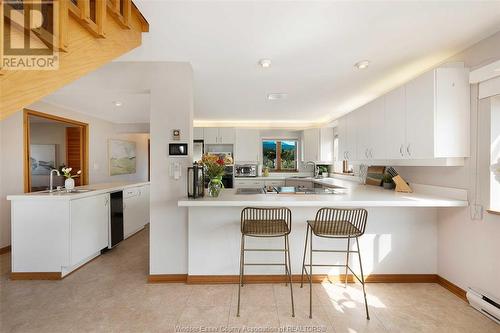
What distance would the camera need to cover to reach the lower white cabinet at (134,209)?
154 inches

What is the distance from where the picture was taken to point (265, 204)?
85.7 inches

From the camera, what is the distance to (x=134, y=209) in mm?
4195

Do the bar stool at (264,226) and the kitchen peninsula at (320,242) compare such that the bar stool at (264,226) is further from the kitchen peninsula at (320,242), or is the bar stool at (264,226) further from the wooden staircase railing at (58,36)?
the wooden staircase railing at (58,36)

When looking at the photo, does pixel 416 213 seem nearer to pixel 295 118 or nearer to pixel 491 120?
pixel 491 120

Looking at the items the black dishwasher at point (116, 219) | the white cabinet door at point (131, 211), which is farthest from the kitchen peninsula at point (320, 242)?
the white cabinet door at point (131, 211)

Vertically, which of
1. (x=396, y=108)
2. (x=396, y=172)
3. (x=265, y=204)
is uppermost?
(x=396, y=108)

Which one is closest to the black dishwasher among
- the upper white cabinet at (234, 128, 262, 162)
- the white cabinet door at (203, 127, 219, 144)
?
the white cabinet door at (203, 127, 219, 144)

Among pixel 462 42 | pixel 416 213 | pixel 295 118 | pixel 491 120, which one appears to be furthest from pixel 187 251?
pixel 295 118

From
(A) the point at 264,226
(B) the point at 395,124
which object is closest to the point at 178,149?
(A) the point at 264,226

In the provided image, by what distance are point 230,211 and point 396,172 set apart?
2.36 meters

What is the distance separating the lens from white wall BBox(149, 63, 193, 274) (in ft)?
8.29

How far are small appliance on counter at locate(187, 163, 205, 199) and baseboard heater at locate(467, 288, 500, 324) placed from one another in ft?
8.77

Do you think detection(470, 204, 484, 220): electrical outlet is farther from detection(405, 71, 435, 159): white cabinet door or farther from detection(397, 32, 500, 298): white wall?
detection(405, 71, 435, 159): white cabinet door

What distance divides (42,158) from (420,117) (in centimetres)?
739
